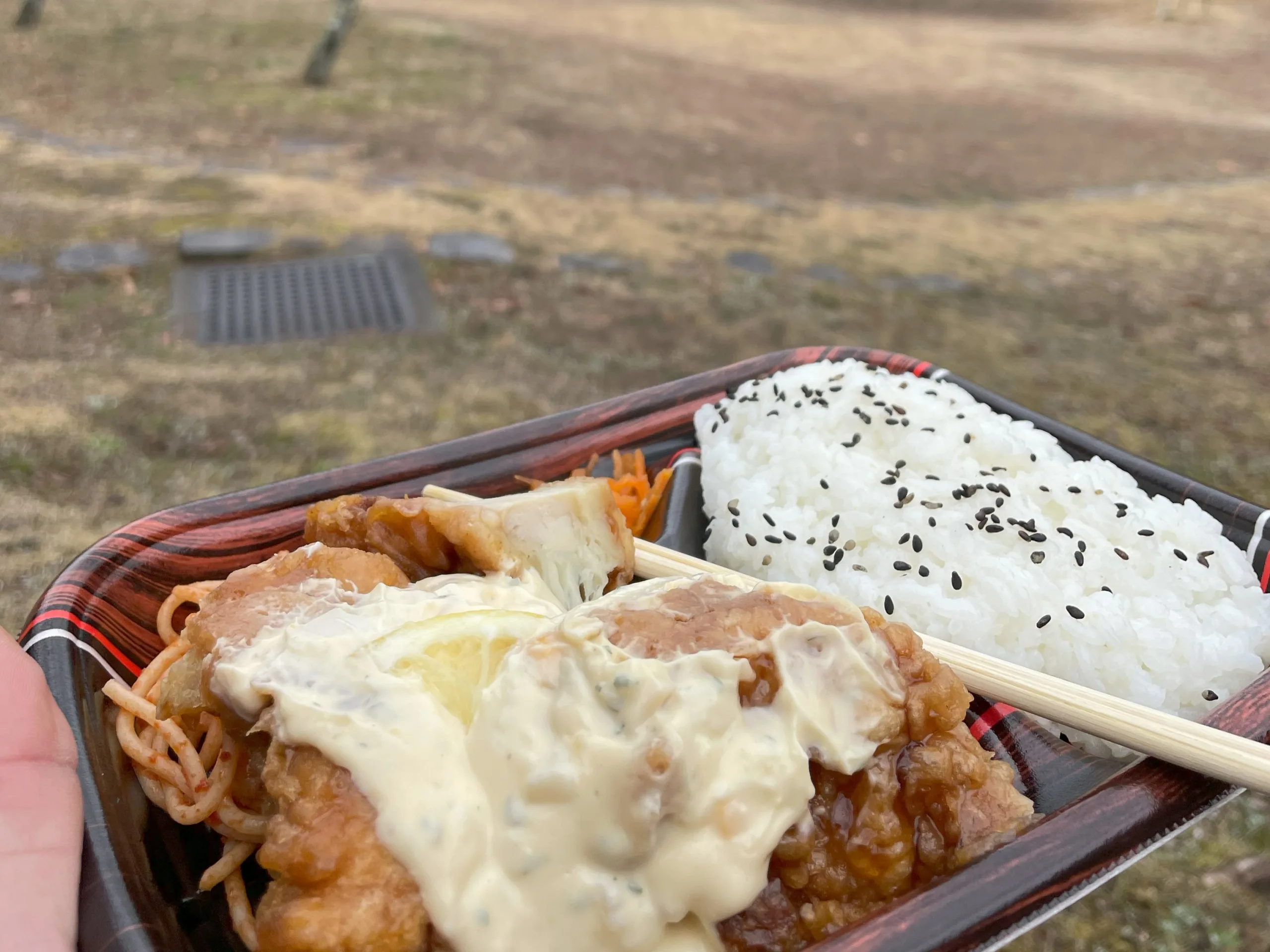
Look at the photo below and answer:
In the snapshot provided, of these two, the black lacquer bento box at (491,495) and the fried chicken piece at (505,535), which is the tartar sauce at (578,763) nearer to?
the black lacquer bento box at (491,495)

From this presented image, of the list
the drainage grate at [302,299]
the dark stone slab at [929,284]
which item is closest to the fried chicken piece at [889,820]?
the drainage grate at [302,299]

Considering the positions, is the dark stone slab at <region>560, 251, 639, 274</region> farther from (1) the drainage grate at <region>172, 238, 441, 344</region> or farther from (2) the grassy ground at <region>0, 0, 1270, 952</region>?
(1) the drainage grate at <region>172, 238, 441, 344</region>

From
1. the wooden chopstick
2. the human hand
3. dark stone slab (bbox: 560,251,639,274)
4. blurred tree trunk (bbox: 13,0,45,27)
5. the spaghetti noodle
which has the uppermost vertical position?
blurred tree trunk (bbox: 13,0,45,27)

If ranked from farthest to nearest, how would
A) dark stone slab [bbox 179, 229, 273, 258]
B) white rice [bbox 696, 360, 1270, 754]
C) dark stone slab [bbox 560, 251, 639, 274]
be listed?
dark stone slab [bbox 560, 251, 639, 274] → dark stone slab [bbox 179, 229, 273, 258] → white rice [bbox 696, 360, 1270, 754]

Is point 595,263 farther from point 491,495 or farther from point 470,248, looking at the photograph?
point 491,495

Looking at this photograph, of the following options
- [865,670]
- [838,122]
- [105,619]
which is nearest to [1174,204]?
[838,122]

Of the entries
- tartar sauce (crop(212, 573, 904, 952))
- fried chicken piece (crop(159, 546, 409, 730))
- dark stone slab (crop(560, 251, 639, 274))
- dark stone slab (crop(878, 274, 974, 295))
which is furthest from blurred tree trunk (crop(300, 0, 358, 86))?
tartar sauce (crop(212, 573, 904, 952))

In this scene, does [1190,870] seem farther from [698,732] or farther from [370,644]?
[370,644]
